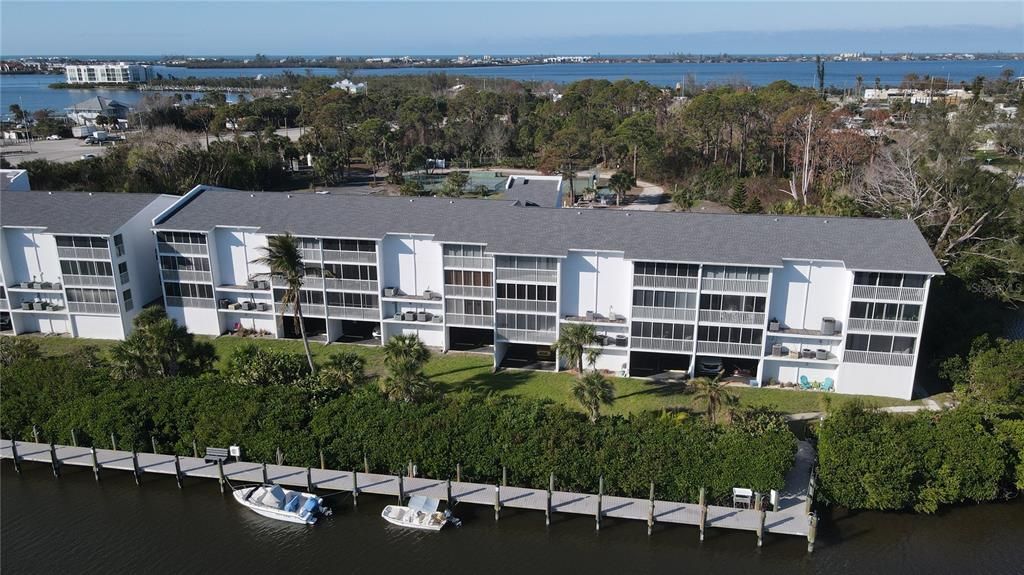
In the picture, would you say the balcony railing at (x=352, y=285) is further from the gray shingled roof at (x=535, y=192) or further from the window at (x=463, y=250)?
the gray shingled roof at (x=535, y=192)

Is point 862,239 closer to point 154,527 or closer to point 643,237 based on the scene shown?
point 643,237

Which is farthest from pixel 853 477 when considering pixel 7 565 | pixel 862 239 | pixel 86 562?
pixel 7 565

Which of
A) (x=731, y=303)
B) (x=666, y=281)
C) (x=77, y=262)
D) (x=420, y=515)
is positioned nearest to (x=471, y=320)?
(x=666, y=281)

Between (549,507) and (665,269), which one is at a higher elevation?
(665,269)

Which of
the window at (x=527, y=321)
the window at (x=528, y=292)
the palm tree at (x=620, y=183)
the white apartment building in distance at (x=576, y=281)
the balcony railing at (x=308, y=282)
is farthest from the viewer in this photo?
the palm tree at (x=620, y=183)

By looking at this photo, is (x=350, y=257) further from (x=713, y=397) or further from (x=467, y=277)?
(x=713, y=397)

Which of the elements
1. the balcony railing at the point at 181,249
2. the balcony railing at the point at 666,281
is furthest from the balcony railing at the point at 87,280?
the balcony railing at the point at 666,281
